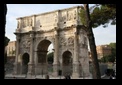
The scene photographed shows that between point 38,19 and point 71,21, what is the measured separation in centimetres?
486

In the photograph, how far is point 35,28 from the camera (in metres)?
26.5

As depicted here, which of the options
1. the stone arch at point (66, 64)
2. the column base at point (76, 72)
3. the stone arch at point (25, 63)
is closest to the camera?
the column base at point (76, 72)

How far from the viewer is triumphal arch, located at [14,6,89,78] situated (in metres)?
22.4

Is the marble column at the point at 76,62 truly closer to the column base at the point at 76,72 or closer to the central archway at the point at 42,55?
the column base at the point at 76,72

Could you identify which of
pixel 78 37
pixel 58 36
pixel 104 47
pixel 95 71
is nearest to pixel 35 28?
pixel 58 36

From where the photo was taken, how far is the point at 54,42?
24.5 m

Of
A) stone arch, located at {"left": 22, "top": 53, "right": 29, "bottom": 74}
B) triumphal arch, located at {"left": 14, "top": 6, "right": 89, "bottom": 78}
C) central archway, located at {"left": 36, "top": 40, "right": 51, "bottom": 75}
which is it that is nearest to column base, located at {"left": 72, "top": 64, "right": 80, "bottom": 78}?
triumphal arch, located at {"left": 14, "top": 6, "right": 89, "bottom": 78}

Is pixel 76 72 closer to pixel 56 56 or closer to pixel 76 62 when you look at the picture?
pixel 76 62

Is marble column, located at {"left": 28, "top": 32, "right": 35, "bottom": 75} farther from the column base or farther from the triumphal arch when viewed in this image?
the column base

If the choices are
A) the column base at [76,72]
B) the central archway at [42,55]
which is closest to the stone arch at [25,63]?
the central archway at [42,55]

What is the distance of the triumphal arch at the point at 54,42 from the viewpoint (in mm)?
22359

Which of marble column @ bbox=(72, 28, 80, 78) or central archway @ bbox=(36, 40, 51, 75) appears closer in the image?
marble column @ bbox=(72, 28, 80, 78)

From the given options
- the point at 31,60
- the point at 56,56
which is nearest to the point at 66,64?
the point at 56,56
